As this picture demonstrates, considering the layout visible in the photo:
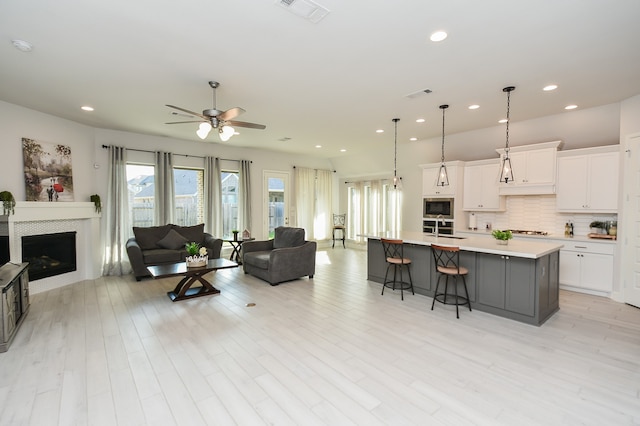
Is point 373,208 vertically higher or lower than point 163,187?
lower

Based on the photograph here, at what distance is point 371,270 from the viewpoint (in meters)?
5.59

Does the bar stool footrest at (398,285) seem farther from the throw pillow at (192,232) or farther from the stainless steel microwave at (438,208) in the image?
the throw pillow at (192,232)

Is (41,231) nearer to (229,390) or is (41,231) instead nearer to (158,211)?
(158,211)

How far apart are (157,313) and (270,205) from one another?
5.00 metres

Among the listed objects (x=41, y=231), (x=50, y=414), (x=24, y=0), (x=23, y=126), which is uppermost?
(x=24, y=0)

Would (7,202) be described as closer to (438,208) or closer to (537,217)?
(438,208)

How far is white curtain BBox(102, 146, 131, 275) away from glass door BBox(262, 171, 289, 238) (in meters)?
3.37

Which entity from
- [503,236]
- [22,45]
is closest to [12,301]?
[22,45]

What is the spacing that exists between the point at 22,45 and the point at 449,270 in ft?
17.1

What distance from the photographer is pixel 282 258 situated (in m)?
5.35

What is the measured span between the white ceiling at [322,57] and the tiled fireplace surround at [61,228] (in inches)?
63.7

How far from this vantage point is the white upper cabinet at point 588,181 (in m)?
4.57

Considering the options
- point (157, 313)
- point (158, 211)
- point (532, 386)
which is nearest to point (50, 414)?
point (157, 313)

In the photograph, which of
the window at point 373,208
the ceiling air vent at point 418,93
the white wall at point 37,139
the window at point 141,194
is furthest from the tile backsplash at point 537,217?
the white wall at point 37,139
